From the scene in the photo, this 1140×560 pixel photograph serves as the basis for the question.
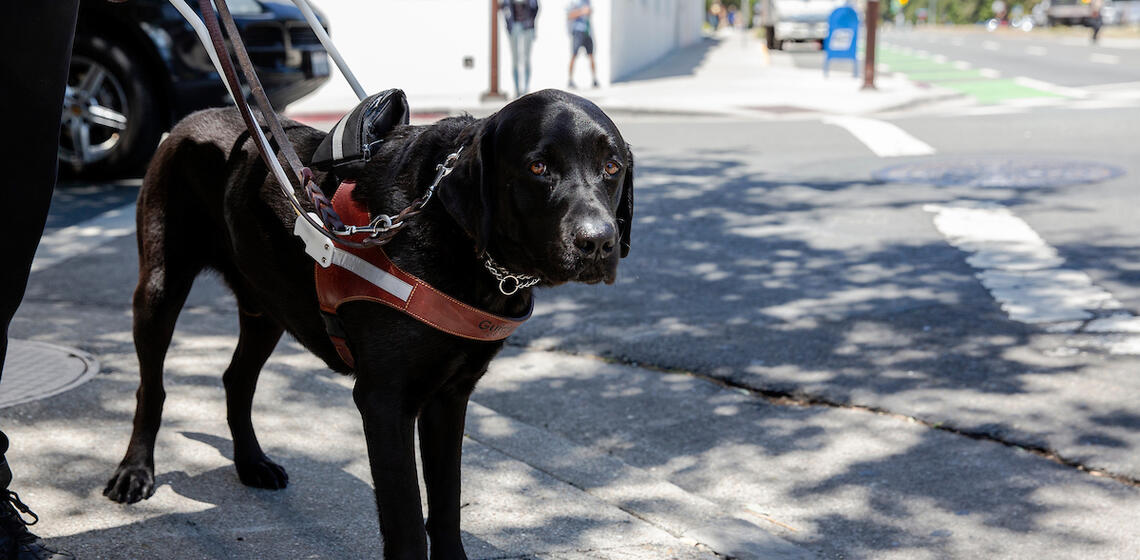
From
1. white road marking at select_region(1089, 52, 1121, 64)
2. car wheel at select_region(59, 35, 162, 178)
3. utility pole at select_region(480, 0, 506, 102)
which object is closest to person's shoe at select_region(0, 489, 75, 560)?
car wheel at select_region(59, 35, 162, 178)

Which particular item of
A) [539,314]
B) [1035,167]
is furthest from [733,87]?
[539,314]

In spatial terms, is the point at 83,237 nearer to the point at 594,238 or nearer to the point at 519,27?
the point at 594,238

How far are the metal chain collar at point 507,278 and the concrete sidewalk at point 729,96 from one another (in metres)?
10.9

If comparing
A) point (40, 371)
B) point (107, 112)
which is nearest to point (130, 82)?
point (107, 112)

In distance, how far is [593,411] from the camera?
15.4 feet

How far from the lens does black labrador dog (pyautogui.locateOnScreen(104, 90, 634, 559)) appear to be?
2.63 metres

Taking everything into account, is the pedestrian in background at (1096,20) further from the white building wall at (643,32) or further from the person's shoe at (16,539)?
the person's shoe at (16,539)

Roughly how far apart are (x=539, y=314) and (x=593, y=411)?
1.40 m

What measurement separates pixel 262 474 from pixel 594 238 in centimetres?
169

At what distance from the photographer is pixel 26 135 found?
2703 millimetres

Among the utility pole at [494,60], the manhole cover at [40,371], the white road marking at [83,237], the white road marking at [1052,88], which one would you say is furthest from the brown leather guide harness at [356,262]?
the white road marking at [1052,88]

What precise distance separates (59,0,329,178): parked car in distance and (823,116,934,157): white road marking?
594cm

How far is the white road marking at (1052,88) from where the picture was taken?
1777cm

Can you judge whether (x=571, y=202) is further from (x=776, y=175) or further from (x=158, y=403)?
(x=776, y=175)
